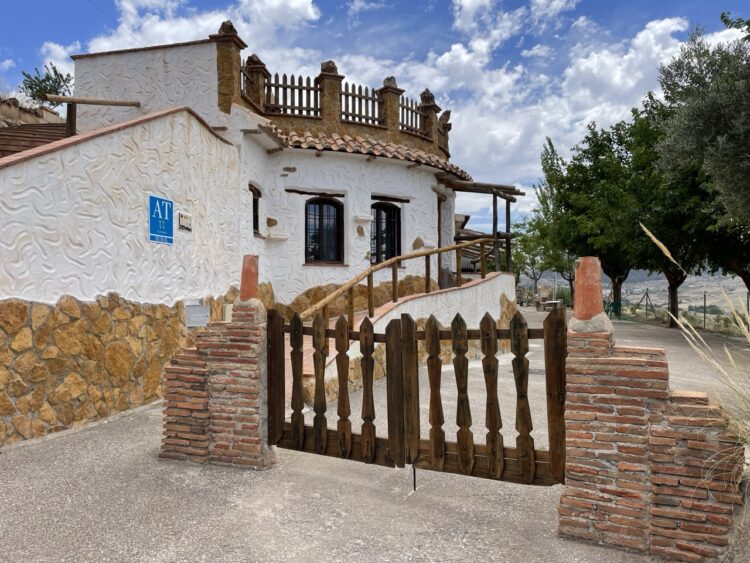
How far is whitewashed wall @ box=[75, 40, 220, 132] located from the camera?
9312 mm

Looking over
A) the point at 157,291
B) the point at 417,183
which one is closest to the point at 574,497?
the point at 157,291

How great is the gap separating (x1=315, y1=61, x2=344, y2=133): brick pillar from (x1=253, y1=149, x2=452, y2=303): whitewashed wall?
1.18 m

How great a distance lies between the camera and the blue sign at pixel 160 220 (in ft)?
22.5

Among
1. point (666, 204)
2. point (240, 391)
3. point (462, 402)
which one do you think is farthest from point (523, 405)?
point (666, 204)

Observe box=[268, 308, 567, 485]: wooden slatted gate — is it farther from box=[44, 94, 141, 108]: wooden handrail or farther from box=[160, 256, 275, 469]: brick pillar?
box=[44, 94, 141, 108]: wooden handrail

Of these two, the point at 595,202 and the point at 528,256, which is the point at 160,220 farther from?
the point at 528,256

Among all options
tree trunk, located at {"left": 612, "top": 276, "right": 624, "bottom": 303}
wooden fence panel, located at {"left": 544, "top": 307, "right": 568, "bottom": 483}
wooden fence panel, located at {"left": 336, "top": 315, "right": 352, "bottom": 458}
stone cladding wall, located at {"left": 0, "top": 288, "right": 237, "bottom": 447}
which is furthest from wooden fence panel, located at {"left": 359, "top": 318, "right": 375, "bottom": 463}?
tree trunk, located at {"left": 612, "top": 276, "right": 624, "bottom": 303}

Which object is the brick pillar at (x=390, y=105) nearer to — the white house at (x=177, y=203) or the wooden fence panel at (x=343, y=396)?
the white house at (x=177, y=203)

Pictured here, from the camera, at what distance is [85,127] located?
384 inches

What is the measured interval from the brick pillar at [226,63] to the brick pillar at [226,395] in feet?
19.2

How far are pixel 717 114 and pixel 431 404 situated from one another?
985 cm

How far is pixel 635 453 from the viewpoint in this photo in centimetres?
313

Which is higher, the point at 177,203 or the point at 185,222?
the point at 177,203

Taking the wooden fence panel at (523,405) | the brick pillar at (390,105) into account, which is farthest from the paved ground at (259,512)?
the brick pillar at (390,105)
